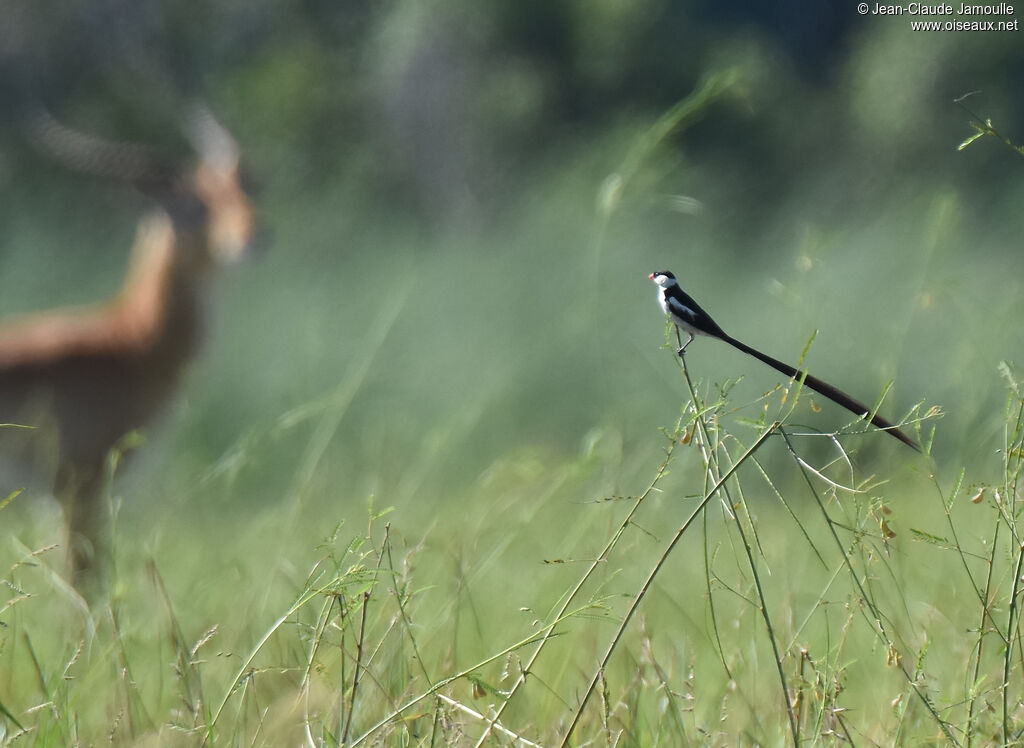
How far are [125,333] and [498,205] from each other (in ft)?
20.9

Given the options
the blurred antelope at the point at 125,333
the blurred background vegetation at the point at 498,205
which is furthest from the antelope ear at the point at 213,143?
the blurred background vegetation at the point at 498,205

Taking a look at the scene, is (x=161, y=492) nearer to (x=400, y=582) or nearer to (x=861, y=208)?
(x=400, y=582)

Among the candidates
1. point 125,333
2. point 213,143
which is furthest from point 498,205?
point 125,333

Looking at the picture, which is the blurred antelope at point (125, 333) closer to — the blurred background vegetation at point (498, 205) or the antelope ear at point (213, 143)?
the antelope ear at point (213, 143)

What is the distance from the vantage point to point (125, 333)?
422 centimetres

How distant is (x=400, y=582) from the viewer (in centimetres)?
118

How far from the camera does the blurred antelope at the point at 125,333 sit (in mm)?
3852

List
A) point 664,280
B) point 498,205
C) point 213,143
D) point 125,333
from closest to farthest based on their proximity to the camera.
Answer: point 664,280 < point 125,333 < point 213,143 < point 498,205

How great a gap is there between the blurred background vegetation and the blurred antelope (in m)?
0.15

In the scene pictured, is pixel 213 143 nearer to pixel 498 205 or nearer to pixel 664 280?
pixel 664 280

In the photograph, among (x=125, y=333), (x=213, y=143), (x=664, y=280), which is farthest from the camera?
(x=213, y=143)

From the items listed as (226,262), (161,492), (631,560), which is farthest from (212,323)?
(631,560)

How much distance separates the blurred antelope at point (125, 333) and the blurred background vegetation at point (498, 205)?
15cm

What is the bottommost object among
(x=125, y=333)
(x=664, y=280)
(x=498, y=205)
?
(x=498, y=205)
